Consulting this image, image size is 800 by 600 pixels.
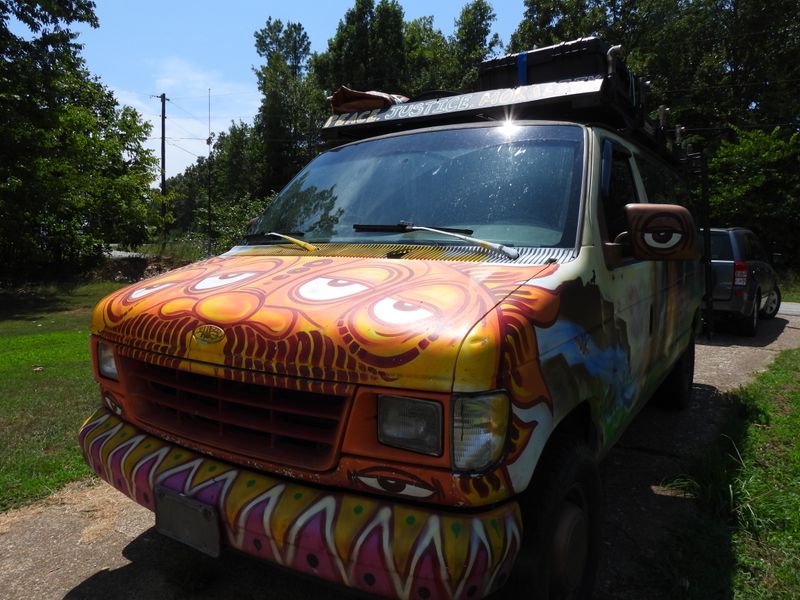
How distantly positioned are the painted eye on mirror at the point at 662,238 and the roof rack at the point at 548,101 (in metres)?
0.98

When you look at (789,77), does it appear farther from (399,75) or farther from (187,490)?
(187,490)

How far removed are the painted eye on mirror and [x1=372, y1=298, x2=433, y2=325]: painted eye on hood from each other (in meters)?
1.18

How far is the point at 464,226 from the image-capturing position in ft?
8.30

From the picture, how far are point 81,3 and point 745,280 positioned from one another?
58.8 feet

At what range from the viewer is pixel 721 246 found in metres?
9.23

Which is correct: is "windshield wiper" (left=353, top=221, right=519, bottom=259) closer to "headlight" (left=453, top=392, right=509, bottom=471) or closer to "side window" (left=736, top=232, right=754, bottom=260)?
"headlight" (left=453, top=392, right=509, bottom=471)

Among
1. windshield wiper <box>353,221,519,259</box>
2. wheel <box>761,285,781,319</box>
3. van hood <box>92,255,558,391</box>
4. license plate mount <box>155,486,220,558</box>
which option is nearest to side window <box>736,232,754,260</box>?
wheel <box>761,285,781,319</box>

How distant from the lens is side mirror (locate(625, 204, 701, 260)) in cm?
231

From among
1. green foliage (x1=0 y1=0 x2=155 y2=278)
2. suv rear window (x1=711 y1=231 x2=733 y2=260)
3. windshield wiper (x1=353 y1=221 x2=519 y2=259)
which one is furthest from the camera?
green foliage (x1=0 y1=0 x2=155 y2=278)

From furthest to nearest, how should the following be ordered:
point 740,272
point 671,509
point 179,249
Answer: point 179,249
point 740,272
point 671,509

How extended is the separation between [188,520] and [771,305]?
39.3ft

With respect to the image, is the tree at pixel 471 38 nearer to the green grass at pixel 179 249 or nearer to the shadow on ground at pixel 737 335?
the green grass at pixel 179 249

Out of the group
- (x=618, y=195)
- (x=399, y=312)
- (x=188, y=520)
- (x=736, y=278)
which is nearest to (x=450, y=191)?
(x=618, y=195)

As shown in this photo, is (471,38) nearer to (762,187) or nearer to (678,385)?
(762,187)
